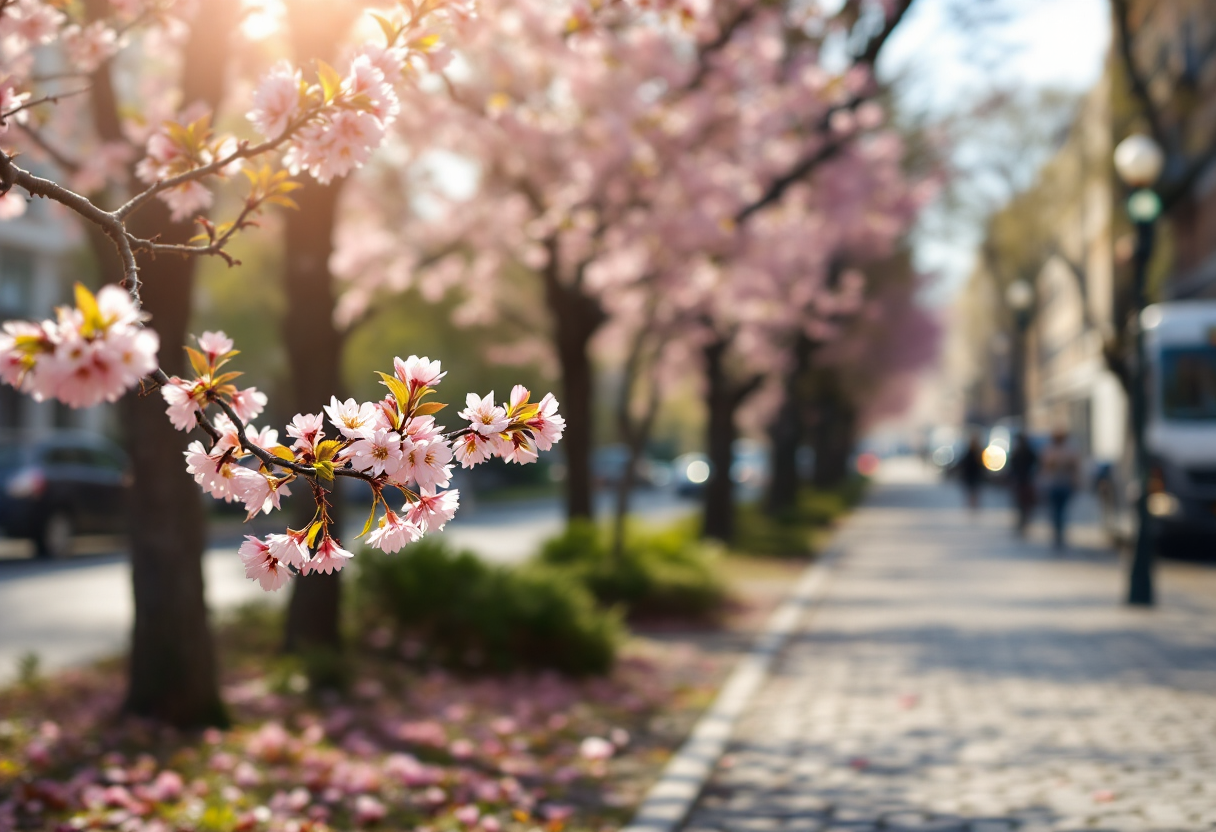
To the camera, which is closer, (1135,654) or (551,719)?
(551,719)

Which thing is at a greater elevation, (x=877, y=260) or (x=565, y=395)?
(x=877, y=260)

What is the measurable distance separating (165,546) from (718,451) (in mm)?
15274

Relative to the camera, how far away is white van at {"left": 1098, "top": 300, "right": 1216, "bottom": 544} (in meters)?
17.3

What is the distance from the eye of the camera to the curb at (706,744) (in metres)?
5.61

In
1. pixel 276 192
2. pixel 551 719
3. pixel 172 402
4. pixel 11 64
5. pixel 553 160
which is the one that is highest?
pixel 553 160

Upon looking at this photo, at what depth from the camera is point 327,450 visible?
9.36 feet

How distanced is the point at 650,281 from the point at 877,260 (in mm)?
17923

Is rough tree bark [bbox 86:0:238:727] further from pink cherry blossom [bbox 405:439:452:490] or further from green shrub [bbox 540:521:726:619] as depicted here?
green shrub [bbox 540:521:726:619]

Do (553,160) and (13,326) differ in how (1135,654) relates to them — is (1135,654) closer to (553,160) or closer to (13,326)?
(553,160)

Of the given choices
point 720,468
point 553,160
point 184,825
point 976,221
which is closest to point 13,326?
point 184,825

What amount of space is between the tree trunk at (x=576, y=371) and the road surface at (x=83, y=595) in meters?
0.58

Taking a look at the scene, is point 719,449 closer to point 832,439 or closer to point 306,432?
point 306,432

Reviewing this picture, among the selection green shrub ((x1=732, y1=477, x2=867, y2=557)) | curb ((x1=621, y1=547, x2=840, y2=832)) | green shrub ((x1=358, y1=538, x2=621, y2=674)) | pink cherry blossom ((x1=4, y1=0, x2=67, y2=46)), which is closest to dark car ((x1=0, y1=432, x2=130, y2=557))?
green shrub ((x1=732, y1=477, x2=867, y2=557))

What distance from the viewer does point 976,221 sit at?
1961 inches
